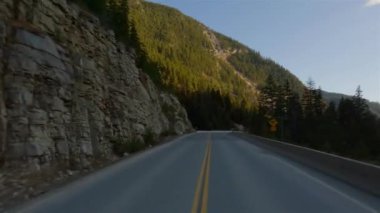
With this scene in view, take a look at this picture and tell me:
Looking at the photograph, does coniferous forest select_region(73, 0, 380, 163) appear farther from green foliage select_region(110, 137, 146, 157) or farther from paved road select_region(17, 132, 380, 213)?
paved road select_region(17, 132, 380, 213)

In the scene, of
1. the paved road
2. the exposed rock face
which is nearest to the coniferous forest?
the exposed rock face

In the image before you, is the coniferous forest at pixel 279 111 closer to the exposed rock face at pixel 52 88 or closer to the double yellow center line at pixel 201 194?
the exposed rock face at pixel 52 88

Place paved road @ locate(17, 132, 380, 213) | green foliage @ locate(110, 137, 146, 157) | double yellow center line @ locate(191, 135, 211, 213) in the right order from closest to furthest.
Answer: double yellow center line @ locate(191, 135, 211, 213) < paved road @ locate(17, 132, 380, 213) < green foliage @ locate(110, 137, 146, 157)

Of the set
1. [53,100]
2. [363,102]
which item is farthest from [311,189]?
[363,102]

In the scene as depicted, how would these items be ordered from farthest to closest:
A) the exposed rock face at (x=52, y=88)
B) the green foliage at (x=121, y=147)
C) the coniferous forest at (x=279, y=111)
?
the coniferous forest at (x=279, y=111) → the green foliage at (x=121, y=147) → the exposed rock face at (x=52, y=88)

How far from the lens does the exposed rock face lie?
15.0 meters

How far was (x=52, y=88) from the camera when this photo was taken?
18188 millimetres

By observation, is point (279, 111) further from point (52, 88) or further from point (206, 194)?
point (206, 194)

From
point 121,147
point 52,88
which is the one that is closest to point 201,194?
point 52,88

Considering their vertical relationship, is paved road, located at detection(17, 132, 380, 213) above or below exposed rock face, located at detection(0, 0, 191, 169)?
below

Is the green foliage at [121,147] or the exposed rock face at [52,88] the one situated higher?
the exposed rock face at [52,88]

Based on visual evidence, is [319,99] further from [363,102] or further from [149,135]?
[149,135]

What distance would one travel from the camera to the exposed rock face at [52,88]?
1502 cm

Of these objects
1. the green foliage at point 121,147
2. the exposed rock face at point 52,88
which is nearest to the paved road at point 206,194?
the exposed rock face at point 52,88
